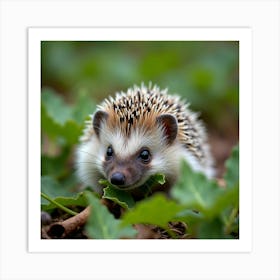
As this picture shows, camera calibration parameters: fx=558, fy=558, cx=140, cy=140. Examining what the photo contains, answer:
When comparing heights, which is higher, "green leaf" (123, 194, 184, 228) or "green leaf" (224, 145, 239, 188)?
"green leaf" (224, 145, 239, 188)

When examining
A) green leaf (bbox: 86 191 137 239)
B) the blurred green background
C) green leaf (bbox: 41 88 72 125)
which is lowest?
green leaf (bbox: 86 191 137 239)

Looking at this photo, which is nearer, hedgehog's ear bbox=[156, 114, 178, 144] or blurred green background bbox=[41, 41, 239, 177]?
hedgehog's ear bbox=[156, 114, 178, 144]

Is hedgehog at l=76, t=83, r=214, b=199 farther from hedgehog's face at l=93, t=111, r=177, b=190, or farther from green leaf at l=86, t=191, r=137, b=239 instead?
green leaf at l=86, t=191, r=137, b=239

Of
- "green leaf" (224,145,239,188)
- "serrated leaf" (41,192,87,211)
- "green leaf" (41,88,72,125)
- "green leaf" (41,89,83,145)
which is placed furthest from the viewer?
"green leaf" (41,88,72,125)

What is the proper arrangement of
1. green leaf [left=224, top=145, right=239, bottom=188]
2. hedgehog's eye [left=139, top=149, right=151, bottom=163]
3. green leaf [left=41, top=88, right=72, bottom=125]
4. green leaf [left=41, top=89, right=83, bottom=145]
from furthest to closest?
green leaf [left=41, top=88, right=72, bottom=125] < green leaf [left=41, top=89, right=83, bottom=145] < hedgehog's eye [left=139, top=149, right=151, bottom=163] < green leaf [left=224, top=145, right=239, bottom=188]

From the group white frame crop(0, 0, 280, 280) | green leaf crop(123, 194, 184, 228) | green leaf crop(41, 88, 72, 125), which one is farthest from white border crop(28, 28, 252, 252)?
green leaf crop(41, 88, 72, 125)

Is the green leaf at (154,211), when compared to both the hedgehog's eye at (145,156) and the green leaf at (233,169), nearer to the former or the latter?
the green leaf at (233,169)
